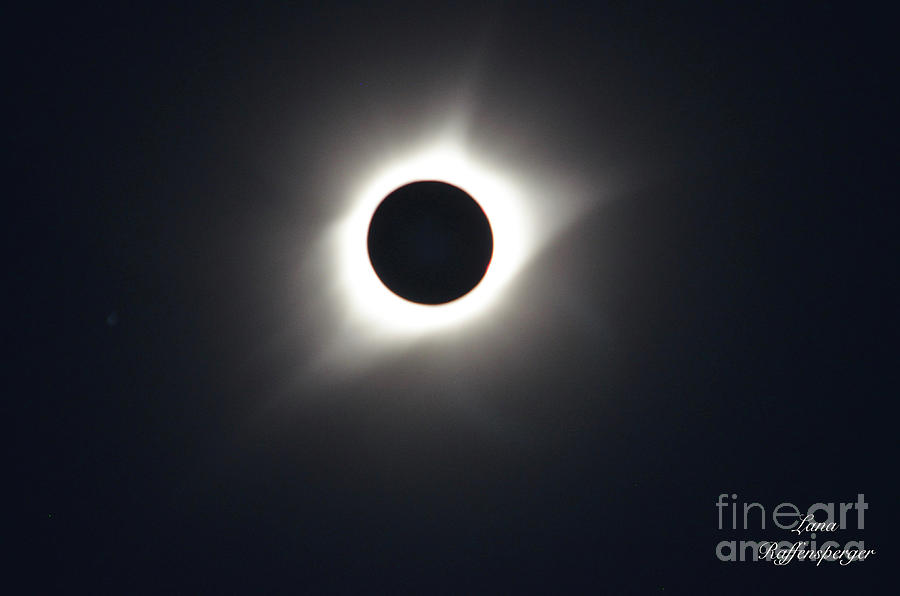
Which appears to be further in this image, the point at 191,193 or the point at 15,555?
the point at 15,555

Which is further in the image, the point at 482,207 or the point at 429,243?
the point at 482,207

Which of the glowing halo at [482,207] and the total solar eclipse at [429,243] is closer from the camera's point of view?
the total solar eclipse at [429,243]

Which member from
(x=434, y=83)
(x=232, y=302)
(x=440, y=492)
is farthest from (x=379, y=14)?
(x=440, y=492)

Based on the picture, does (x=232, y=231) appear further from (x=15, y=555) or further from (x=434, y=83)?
(x=15, y=555)

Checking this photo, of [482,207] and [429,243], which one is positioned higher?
[482,207]
